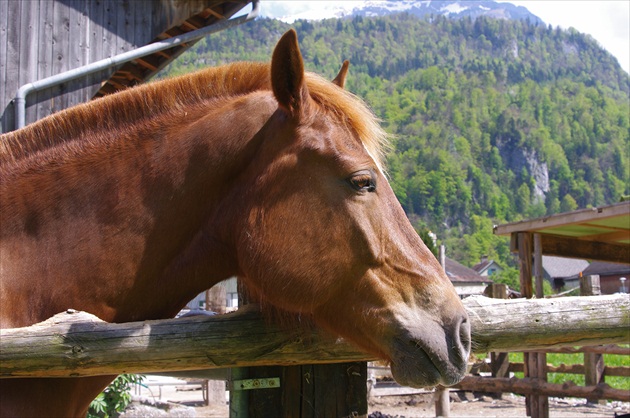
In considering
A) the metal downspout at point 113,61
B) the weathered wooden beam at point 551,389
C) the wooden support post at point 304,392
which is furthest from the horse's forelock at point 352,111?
the weathered wooden beam at point 551,389

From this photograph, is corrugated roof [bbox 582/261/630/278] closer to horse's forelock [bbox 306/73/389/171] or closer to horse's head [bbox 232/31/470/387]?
horse's forelock [bbox 306/73/389/171]

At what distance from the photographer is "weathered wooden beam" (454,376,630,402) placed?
9406mm

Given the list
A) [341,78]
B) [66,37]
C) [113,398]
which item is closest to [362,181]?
[341,78]

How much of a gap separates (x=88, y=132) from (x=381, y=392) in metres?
12.9

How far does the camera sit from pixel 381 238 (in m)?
2.26

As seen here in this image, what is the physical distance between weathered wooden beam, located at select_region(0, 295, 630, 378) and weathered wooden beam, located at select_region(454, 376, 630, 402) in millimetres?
6868

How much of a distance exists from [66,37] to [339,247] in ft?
19.2

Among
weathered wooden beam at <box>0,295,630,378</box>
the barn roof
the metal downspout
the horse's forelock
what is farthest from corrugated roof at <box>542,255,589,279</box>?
the horse's forelock

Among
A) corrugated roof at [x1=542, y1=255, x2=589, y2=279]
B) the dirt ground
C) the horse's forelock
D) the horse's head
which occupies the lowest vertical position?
the dirt ground

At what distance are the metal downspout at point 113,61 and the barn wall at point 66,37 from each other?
20 cm

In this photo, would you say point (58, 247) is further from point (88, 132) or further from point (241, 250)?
point (241, 250)

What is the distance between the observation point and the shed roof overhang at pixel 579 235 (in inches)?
332

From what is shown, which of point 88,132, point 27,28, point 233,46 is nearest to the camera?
point 88,132

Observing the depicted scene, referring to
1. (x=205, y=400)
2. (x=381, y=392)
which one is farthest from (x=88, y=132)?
(x=381, y=392)
